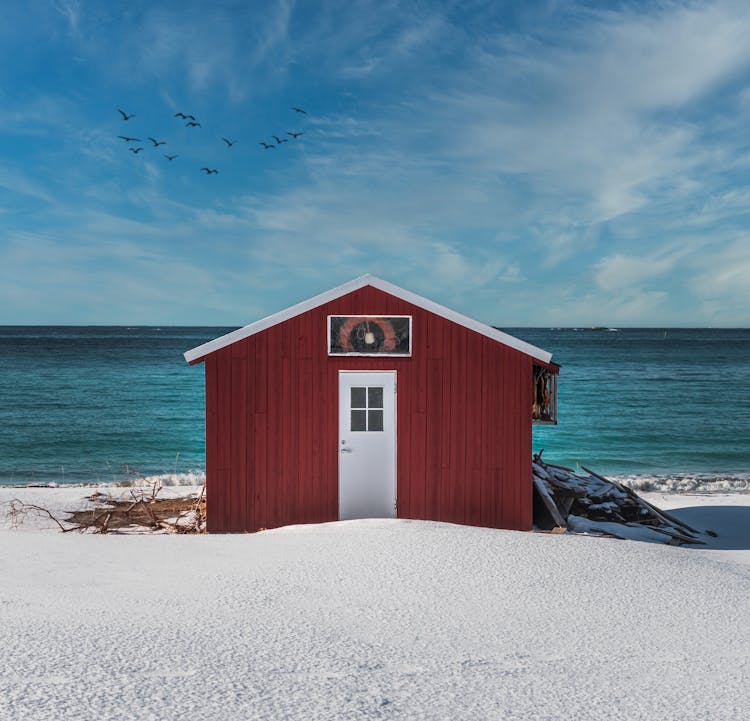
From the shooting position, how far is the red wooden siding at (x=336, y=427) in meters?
10.7

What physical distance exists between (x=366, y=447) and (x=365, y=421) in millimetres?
393

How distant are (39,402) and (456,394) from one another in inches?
1447

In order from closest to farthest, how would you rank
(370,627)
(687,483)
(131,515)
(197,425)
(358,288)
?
1. (370,627)
2. (358,288)
3. (131,515)
4. (687,483)
5. (197,425)

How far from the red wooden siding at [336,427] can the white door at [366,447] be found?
0.37ft

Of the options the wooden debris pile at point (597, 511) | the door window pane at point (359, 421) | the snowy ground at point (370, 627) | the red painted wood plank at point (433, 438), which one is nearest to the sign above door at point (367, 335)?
the red painted wood plank at point (433, 438)

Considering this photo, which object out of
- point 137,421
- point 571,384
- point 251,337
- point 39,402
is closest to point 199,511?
point 251,337

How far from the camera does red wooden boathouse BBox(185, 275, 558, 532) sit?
35.1ft

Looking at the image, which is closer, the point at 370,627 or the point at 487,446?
the point at 370,627

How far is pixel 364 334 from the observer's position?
10.7 meters

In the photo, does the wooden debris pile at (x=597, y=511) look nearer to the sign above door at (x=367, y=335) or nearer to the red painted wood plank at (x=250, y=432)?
the sign above door at (x=367, y=335)

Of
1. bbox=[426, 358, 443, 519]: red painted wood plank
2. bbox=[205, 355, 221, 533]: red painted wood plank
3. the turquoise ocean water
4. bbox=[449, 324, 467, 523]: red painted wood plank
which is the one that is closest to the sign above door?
bbox=[426, 358, 443, 519]: red painted wood plank

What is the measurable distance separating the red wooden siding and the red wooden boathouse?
2 centimetres

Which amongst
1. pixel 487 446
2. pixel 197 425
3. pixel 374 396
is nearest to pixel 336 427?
pixel 374 396

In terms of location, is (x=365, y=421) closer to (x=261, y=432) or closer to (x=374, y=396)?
(x=374, y=396)
